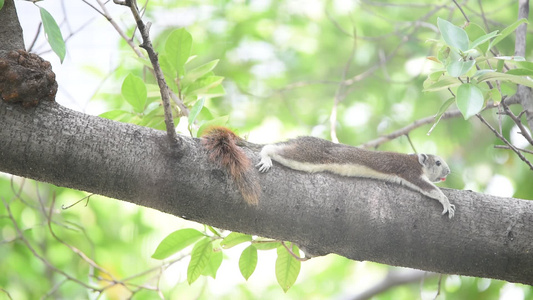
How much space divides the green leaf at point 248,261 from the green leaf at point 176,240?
0.24 meters

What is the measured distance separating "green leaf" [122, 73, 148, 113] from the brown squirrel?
0.58 metres

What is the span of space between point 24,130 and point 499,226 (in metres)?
1.89

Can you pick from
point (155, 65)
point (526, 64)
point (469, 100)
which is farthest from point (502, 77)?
point (155, 65)

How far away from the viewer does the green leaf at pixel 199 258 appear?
8.54 ft

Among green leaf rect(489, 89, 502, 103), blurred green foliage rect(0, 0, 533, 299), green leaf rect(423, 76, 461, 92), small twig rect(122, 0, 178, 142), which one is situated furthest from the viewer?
blurred green foliage rect(0, 0, 533, 299)

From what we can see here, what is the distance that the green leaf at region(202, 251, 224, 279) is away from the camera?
8.96 ft

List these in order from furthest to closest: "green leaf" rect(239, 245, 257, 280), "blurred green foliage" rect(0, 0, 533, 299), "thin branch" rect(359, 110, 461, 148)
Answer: "blurred green foliage" rect(0, 0, 533, 299) < "thin branch" rect(359, 110, 461, 148) < "green leaf" rect(239, 245, 257, 280)

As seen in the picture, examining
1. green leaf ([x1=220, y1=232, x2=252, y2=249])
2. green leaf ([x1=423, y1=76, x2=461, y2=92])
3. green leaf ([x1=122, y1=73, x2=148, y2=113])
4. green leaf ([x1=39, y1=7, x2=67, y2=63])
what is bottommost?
green leaf ([x1=423, y1=76, x2=461, y2=92])

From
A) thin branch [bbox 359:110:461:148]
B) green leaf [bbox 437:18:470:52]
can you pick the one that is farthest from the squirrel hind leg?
thin branch [bbox 359:110:461:148]

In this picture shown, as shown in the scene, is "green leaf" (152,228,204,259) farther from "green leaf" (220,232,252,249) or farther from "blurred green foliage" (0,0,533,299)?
"blurred green foliage" (0,0,533,299)

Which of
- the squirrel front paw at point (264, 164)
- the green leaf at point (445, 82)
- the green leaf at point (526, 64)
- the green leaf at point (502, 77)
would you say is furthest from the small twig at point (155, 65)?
the green leaf at point (526, 64)

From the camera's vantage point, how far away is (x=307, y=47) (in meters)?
6.12

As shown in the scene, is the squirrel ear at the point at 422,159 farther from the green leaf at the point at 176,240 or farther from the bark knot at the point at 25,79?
the bark knot at the point at 25,79

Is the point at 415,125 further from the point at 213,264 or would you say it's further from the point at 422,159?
the point at 213,264
